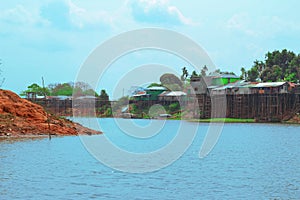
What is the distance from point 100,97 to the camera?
132m

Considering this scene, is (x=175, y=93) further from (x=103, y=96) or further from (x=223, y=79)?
(x=103, y=96)

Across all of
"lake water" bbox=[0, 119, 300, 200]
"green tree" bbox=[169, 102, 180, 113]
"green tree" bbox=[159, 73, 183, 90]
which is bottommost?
"lake water" bbox=[0, 119, 300, 200]

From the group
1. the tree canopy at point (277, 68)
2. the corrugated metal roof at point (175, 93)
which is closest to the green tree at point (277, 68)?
the tree canopy at point (277, 68)

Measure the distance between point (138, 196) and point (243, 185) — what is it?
5.75 m

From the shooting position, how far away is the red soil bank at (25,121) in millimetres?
44469

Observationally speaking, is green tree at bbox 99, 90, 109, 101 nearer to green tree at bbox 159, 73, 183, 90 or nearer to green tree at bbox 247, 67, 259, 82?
green tree at bbox 159, 73, 183, 90

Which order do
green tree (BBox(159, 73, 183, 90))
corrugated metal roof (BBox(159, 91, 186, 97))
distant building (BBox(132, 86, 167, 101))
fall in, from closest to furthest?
corrugated metal roof (BBox(159, 91, 186, 97)) < distant building (BBox(132, 86, 167, 101)) < green tree (BBox(159, 73, 183, 90))

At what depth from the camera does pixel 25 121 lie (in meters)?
46.2

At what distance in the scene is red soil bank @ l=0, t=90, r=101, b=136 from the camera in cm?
4447

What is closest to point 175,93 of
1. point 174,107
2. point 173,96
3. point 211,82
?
point 173,96

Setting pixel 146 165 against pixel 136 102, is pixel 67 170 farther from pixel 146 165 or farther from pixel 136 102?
pixel 136 102

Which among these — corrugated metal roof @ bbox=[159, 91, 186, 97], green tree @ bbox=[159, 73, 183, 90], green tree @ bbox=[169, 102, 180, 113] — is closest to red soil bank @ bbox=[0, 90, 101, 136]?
green tree @ bbox=[169, 102, 180, 113]

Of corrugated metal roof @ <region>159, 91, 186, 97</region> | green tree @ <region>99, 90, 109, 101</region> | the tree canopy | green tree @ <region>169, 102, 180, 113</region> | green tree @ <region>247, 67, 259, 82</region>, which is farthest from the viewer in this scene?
green tree @ <region>99, 90, 109, 101</region>

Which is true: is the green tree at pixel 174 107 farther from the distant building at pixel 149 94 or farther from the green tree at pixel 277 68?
the green tree at pixel 277 68
